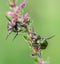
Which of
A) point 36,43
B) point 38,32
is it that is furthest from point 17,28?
point 38,32

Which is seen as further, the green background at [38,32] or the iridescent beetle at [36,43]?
the green background at [38,32]

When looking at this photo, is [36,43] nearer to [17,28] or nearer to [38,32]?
[17,28]

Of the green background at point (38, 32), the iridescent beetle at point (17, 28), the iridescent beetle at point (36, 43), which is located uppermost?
the green background at point (38, 32)

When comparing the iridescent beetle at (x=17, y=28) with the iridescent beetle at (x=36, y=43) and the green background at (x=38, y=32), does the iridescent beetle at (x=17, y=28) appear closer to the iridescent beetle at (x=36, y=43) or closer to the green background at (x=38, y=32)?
the iridescent beetle at (x=36, y=43)

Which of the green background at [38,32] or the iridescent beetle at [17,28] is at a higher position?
the green background at [38,32]

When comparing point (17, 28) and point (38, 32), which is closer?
point (17, 28)

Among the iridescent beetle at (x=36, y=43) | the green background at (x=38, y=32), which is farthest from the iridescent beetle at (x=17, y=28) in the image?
the green background at (x=38, y=32)

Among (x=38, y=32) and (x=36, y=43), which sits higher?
(x=38, y=32)

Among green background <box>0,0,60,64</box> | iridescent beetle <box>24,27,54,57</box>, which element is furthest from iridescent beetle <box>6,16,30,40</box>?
green background <box>0,0,60,64</box>
